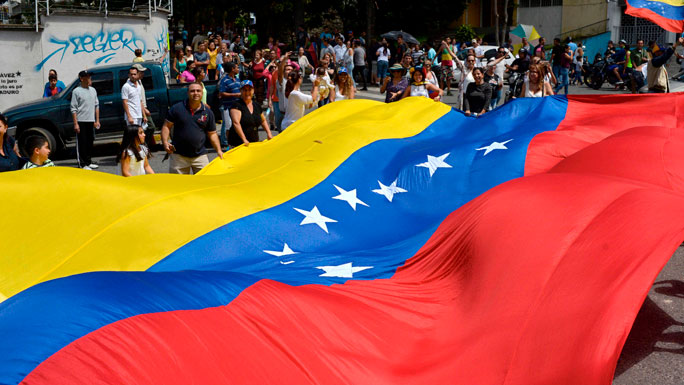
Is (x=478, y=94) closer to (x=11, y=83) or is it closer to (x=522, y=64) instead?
(x=522, y=64)

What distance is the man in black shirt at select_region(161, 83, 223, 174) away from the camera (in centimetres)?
866

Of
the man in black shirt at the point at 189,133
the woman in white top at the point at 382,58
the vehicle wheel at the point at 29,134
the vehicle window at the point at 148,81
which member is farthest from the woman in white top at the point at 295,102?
the woman in white top at the point at 382,58

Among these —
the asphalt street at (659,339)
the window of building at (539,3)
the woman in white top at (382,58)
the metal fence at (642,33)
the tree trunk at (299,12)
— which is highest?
the window of building at (539,3)

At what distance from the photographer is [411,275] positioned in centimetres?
551

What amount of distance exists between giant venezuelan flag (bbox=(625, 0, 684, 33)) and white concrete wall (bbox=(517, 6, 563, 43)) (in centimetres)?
2917

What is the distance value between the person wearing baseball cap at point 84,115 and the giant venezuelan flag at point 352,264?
18.0ft

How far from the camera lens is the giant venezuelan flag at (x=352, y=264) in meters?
→ 3.85

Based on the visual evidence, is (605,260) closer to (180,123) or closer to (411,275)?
(411,275)

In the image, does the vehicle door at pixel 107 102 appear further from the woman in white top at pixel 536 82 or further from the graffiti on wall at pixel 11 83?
the woman in white top at pixel 536 82

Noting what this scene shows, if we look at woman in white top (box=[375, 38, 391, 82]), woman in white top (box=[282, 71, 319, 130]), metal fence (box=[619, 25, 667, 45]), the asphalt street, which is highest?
metal fence (box=[619, 25, 667, 45])

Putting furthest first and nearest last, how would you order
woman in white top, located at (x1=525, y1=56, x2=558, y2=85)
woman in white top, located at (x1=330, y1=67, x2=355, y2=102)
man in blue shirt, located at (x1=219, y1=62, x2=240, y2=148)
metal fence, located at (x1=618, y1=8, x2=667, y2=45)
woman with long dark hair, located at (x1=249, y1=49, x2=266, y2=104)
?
metal fence, located at (x1=618, y1=8, x2=667, y2=45) < woman with long dark hair, located at (x1=249, y1=49, x2=266, y2=104) < man in blue shirt, located at (x1=219, y1=62, x2=240, y2=148) < woman in white top, located at (x1=330, y1=67, x2=355, y2=102) < woman in white top, located at (x1=525, y1=56, x2=558, y2=85)

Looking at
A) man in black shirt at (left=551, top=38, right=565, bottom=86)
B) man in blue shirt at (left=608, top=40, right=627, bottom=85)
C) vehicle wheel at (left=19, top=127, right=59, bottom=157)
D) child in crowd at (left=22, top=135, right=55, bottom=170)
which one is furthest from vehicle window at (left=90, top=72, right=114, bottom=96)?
man in blue shirt at (left=608, top=40, right=627, bottom=85)

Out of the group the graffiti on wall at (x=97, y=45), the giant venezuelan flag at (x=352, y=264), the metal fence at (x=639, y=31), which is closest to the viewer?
the giant venezuelan flag at (x=352, y=264)

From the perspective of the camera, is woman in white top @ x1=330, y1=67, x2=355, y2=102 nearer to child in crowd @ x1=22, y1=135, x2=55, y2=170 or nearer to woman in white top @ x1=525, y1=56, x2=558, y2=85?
woman in white top @ x1=525, y1=56, x2=558, y2=85
